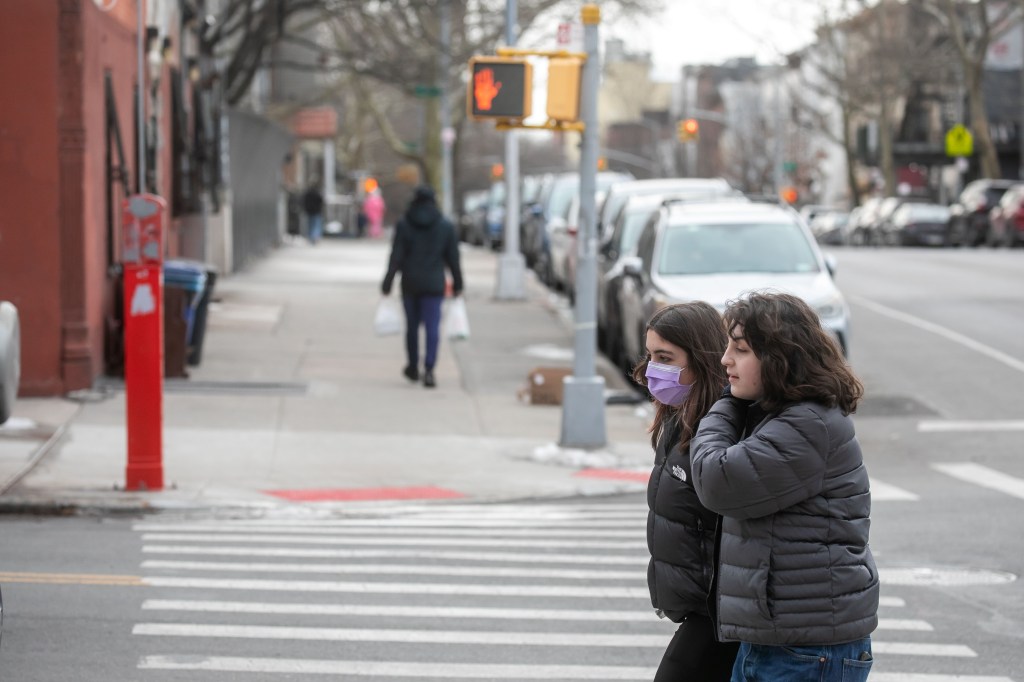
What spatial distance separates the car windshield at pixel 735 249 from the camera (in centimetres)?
1568

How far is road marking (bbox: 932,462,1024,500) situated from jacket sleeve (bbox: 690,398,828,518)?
7506 millimetres

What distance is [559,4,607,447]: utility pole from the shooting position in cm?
1276

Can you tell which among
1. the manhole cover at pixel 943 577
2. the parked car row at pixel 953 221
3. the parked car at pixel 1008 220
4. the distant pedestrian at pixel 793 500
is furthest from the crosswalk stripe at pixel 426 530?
the parked car row at pixel 953 221

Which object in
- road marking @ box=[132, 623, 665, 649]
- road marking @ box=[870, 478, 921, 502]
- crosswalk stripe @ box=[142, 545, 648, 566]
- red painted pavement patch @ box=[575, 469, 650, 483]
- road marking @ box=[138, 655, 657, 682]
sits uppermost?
road marking @ box=[138, 655, 657, 682]

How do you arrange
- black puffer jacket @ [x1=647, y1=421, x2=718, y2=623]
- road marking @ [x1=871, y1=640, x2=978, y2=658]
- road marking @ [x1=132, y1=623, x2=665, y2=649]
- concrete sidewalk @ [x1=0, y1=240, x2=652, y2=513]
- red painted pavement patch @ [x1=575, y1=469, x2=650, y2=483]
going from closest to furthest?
black puffer jacket @ [x1=647, y1=421, x2=718, y2=623], road marking @ [x1=871, y1=640, x2=978, y2=658], road marking @ [x1=132, y1=623, x2=665, y2=649], concrete sidewalk @ [x1=0, y1=240, x2=652, y2=513], red painted pavement patch @ [x1=575, y1=469, x2=650, y2=483]

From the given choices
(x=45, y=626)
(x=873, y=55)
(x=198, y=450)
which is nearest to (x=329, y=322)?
(x=198, y=450)

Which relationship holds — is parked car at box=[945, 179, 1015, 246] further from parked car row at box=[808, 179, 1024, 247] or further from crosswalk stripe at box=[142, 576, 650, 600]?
crosswalk stripe at box=[142, 576, 650, 600]

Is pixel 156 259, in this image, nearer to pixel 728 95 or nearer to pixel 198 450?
pixel 198 450

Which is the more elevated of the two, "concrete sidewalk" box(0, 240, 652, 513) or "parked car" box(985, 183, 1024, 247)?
"parked car" box(985, 183, 1024, 247)

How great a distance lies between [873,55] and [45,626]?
206 feet

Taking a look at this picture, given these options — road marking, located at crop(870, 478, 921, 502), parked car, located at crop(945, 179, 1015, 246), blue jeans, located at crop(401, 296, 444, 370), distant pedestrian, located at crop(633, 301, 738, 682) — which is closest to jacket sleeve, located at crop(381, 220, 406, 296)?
blue jeans, located at crop(401, 296, 444, 370)

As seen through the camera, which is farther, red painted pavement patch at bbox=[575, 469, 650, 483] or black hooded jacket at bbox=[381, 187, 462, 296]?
black hooded jacket at bbox=[381, 187, 462, 296]

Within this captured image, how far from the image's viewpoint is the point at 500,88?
12438 mm

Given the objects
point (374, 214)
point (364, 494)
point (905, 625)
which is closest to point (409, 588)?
point (905, 625)
